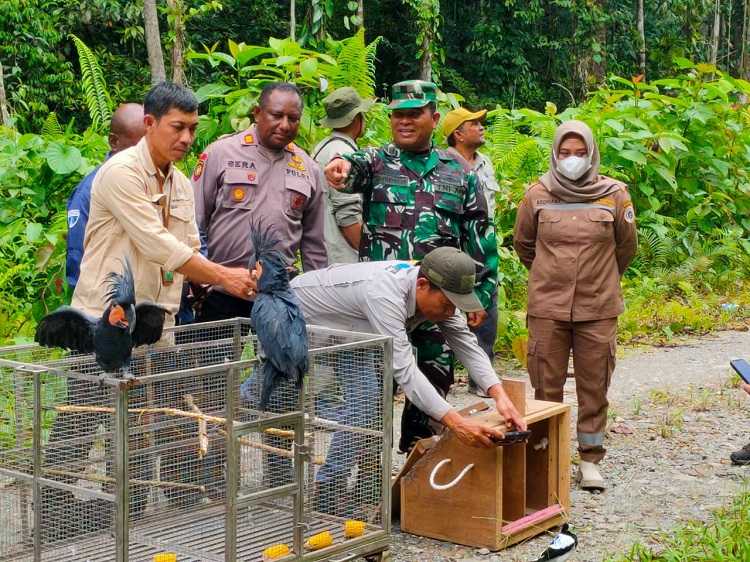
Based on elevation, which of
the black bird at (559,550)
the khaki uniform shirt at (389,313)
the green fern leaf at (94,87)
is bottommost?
the black bird at (559,550)

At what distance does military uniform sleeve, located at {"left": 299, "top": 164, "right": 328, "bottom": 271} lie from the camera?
16.8ft

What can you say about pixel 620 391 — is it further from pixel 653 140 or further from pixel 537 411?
pixel 653 140

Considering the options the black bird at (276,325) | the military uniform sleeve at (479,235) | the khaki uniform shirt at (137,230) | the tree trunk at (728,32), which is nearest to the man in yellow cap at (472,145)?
the military uniform sleeve at (479,235)

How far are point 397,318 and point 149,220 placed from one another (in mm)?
1055

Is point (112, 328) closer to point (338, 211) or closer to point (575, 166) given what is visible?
point (338, 211)

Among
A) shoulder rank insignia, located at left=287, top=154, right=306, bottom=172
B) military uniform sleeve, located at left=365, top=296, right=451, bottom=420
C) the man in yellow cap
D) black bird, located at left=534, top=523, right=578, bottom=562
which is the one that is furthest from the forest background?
black bird, located at left=534, top=523, right=578, bottom=562

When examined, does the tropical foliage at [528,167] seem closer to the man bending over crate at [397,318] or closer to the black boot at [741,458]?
the black boot at [741,458]

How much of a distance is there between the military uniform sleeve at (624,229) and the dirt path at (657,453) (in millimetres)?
1215

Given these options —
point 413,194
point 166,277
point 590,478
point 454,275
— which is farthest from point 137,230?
point 590,478

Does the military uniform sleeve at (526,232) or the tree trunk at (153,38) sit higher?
the tree trunk at (153,38)

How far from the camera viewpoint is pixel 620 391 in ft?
24.4

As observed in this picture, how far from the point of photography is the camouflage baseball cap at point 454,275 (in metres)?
4.15

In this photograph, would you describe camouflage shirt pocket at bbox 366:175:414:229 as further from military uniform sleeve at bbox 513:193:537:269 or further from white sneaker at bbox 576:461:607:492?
white sneaker at bbox 576:461:607:492

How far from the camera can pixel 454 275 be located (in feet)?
13.6
